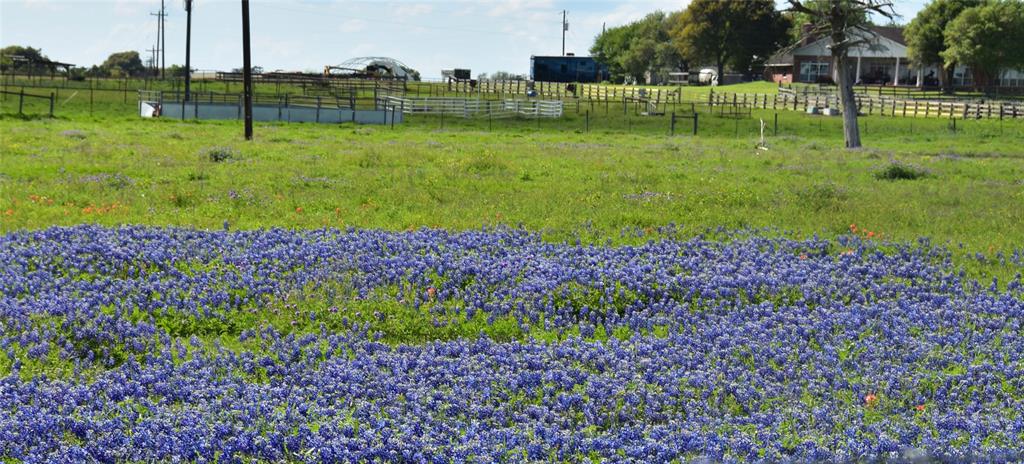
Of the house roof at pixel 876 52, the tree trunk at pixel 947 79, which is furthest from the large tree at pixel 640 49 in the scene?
the tree trunk at pixel 947 79

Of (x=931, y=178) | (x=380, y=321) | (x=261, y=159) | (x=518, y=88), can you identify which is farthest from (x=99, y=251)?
(x=518, y=88)

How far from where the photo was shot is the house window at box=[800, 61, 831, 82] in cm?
11175

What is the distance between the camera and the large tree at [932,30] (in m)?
93.8

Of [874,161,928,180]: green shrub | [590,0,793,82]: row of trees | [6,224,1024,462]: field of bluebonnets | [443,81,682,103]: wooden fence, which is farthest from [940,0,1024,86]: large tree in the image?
[6,224,1024,462]: field of bluebonnets

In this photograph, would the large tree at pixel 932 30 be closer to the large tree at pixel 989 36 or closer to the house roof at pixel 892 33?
the large tree at pixel 989 36

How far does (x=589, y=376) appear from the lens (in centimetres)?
868

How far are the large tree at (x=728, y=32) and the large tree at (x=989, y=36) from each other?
87.3ft

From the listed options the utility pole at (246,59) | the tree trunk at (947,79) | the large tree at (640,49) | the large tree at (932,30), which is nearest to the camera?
the utility pole at (246,59)

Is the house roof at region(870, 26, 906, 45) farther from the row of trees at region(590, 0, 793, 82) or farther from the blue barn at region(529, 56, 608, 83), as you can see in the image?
the blue barn at region(529, 56, 608, 83)

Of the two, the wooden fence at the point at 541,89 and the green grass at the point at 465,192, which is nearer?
the green grass at the point at 465,192

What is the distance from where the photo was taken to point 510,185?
2119 cm

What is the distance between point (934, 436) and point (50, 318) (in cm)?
846

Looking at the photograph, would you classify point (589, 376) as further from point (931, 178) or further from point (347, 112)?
point (347, 112)

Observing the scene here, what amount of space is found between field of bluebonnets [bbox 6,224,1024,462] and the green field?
7.02 feet
